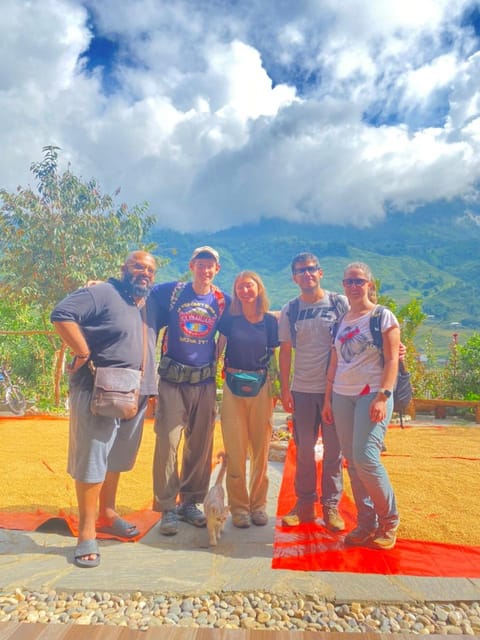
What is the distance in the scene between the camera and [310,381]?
10.3 ft

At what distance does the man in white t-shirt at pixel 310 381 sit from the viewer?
3.13 meters

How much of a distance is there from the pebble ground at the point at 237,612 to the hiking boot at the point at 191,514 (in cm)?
91

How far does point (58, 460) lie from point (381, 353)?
3.64 metres

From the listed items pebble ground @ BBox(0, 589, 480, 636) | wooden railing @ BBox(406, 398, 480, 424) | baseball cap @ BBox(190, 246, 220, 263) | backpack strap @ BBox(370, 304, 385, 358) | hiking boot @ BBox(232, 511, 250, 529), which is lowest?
pebble ground @ BBox(0, 589, 480, 636)

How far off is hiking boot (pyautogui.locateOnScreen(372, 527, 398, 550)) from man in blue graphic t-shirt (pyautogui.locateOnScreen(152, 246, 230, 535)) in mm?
1094

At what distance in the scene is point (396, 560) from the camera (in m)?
2.60

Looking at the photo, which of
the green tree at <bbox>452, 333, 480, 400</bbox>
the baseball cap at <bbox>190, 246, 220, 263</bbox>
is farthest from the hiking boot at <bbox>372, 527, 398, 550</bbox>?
the green tree at <bbox>452, 333, 480, 400</bbox>

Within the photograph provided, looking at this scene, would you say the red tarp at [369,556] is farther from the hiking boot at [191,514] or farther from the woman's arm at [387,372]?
the woman's arm at [387,372]

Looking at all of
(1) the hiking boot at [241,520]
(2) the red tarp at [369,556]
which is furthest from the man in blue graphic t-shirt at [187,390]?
(2) the red tarp at [369,556]

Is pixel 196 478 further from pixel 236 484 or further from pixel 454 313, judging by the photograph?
pixel 454 313

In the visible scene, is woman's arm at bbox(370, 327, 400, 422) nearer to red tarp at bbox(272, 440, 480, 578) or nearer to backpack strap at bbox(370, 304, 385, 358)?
backpack strap at bbox(370, 304, 385, 358)

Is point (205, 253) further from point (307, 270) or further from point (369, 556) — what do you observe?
point (369, 556)

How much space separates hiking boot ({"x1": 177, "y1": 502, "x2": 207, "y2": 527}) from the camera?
3201 millimetres

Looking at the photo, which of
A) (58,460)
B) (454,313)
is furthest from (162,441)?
(454,313)
